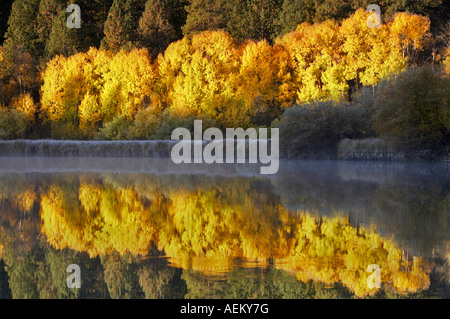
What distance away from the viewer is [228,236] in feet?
22.2

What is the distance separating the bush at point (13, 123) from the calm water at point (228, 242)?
28.6 meters

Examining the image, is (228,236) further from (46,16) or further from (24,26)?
(24,26)

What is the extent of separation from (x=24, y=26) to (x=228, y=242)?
45.0 meters

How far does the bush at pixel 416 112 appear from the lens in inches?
787

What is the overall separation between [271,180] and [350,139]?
9.67 m

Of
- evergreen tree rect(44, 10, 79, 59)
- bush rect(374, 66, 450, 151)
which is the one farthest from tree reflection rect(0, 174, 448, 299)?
evergreen tree rect(44, 10, 79, 59)

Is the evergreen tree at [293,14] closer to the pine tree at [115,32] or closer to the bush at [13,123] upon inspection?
the pine tree at [115,32]

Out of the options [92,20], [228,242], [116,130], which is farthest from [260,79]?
[228,242]

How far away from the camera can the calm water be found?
468 cm

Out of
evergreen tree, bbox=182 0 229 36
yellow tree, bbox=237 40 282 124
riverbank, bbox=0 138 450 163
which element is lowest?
riverbank, bbox=0 138 450 163

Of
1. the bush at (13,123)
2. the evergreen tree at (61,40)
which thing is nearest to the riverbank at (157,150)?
the bush at (13,123)

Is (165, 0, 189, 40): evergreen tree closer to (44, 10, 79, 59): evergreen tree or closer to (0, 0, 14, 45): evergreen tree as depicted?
(44, 10, 79, 59): evergreen tree

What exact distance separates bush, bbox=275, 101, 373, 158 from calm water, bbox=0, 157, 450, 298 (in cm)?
1156

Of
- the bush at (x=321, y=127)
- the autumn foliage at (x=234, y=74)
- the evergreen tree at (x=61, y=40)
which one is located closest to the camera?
the bush at (x=321, y=127)
